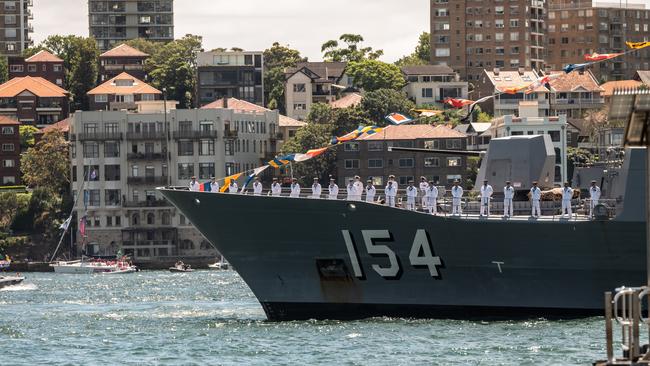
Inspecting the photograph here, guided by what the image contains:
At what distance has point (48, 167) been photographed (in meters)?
142

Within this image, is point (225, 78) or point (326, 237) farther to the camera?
point (225, 78)

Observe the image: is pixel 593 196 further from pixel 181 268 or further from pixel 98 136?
pixel 98 136

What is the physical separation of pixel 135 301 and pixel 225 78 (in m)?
89.1

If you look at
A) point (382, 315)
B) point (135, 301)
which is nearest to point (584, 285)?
point (382, 315)

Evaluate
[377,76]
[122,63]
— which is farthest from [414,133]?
[122,63]

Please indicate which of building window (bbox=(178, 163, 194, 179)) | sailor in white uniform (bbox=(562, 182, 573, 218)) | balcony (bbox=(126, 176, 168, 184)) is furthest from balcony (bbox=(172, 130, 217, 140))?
sailor in white uniform (bbox=(562, 182, 573, 218))

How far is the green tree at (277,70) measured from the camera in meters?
173

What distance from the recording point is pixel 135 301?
237 ft

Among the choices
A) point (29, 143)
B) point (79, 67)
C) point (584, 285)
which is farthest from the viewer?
point (79, 67)

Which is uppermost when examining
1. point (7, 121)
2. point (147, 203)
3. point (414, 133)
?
point (7, 121)

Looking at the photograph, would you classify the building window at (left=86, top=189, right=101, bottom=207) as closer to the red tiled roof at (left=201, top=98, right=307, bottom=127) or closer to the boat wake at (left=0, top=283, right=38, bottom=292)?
the red tiled roof at (left=201, top=98, right=307, bottom=127)

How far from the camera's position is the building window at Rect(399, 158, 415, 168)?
12838 cm

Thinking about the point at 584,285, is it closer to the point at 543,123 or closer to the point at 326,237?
the point at 326,237

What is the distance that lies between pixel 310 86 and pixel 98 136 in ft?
104
